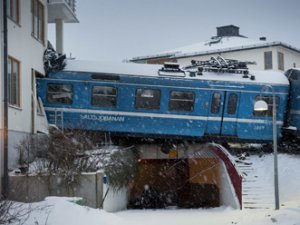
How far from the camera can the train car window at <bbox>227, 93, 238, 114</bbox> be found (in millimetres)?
24469

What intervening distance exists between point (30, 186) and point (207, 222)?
5.79 m

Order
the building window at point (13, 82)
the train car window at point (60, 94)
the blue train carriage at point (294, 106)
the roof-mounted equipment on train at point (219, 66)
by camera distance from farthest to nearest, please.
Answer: the blue train carriage at point (294, 106), the roof-mounted equipment on train at point (219, 66), the train car window at point (60, 94), the building window at point (13, 82)

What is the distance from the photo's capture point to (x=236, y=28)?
52.0 m

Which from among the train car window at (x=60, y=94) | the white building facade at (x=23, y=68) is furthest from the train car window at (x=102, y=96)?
the white building facade at (x=23, y=68)

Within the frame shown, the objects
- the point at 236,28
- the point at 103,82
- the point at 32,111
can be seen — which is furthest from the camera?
the point at 236,28

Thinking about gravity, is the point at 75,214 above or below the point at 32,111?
below

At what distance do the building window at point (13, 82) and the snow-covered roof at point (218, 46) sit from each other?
89.4ft

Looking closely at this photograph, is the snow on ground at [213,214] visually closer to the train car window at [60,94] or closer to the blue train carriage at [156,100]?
the blue train carriage at [156,100]

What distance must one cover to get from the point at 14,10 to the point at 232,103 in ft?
33.2

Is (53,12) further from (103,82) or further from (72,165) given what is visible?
(72,165)

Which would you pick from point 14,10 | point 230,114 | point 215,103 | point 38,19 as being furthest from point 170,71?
point 14,10

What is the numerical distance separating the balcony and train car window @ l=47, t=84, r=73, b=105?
493cm

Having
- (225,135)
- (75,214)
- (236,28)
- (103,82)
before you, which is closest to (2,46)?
(75,214)

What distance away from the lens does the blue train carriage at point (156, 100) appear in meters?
23.1
